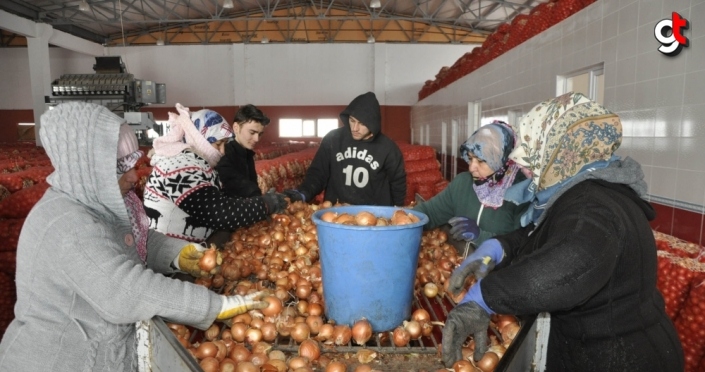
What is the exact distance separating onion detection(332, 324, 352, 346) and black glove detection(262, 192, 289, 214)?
51.0 inches

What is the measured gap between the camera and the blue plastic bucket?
4.68 ft

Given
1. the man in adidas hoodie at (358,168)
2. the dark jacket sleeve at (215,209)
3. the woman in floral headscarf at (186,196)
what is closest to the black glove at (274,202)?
the woman in floral headscarf at (186,196)

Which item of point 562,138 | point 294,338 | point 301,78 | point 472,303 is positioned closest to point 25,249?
point 294,338

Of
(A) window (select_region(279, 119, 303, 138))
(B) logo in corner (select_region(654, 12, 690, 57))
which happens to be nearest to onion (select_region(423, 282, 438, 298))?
(B) logo in corner (select_region(654, 12, 690, 57))

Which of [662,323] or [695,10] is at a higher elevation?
[695,10]

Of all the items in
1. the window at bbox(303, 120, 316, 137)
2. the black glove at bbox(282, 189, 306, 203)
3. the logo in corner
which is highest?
the logo in corner

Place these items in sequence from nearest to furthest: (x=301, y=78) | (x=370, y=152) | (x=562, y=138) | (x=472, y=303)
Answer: (x=472, y=303) < (x=562, y=138) < (x=370, y=152) < (x=301, y=78)

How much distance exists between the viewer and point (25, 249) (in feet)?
4.47

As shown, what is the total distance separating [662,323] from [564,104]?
757 mm

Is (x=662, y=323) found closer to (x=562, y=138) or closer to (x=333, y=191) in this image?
(x=562, y=138)

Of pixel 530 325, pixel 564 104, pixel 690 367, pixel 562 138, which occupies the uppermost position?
pixel 564 104

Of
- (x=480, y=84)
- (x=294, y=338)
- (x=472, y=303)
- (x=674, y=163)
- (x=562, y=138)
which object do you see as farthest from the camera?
(x=480, y=84)

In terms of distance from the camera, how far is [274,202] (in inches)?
109

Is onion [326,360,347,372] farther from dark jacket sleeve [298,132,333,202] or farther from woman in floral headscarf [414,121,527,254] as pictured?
dark jacket sleeve [298,132,333,202]
